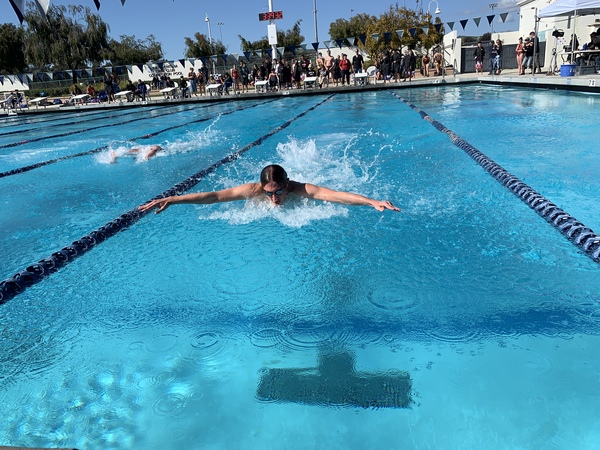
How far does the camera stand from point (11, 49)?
3816 centimetres

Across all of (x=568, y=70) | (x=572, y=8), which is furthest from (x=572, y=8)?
(x=568, y=70)

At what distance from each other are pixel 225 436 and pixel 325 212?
8.76 feet

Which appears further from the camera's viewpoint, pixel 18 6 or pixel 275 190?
pixel 18 6

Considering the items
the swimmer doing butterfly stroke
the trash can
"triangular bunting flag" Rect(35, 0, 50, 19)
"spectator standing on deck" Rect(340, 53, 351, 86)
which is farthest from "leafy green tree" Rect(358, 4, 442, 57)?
the swimmer doing butterfly stroke

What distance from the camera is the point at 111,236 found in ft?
12.4

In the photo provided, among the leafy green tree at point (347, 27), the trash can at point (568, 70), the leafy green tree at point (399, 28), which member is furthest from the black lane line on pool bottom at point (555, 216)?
the leafy green tree at point (347, 27)

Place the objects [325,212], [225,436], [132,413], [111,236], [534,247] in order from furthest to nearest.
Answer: [325,212] → [111,236] → [534,247] → [132,413] → [225,436]

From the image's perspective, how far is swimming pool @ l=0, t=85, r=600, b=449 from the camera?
1.96 meters

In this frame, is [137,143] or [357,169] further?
[137,143]

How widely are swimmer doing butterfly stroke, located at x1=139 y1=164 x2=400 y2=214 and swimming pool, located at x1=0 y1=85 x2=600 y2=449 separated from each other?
45 centimetres

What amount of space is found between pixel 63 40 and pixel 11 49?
176 inches

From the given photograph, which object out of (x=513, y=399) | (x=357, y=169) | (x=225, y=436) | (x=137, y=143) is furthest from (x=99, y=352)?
(x=137, y=143)

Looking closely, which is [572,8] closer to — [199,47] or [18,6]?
[18,6]

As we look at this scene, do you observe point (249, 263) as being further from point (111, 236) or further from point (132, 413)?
point (132, 413)
